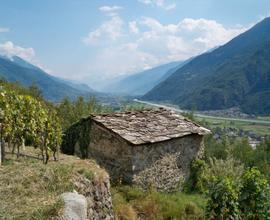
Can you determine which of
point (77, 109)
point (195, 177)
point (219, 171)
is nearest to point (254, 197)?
point (219, 171)

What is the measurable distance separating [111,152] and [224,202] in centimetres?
834

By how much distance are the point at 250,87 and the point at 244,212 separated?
186 metres

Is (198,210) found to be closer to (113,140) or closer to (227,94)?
(113,140)

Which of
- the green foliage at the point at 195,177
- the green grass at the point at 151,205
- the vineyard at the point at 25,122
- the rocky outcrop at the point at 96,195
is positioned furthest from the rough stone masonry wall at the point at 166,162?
the rocky outcrop at the point at 96,195

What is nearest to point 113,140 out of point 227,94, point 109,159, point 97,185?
point 109,159

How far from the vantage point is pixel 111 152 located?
59.0 ft

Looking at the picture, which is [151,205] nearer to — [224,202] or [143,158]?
[143,158]

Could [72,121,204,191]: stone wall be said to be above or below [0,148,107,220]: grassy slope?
below

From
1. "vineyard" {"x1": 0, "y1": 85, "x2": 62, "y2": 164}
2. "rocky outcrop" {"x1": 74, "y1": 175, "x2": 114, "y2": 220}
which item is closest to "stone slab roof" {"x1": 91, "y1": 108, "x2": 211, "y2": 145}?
"vineyard" {"x1": 0, "y1": 85, "x2": 62, "y2": 164}

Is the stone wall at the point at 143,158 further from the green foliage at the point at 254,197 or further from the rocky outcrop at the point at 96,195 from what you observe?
the green foliage at the point at 254,197

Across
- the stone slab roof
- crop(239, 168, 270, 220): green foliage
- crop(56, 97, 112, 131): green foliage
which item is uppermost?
the stone slab roof

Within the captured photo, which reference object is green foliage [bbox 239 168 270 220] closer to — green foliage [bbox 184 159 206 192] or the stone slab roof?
the stone slab roof

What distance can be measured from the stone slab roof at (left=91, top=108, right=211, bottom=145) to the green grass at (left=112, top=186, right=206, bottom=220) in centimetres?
238

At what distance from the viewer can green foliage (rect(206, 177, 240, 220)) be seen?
10.6 metres
